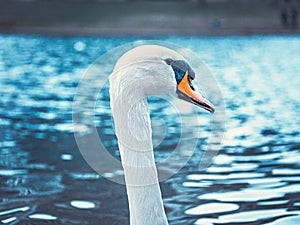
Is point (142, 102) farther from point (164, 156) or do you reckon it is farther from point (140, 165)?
point (164, 156)

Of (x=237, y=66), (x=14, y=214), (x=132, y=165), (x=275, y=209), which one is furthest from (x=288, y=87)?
(x=132, y=165)

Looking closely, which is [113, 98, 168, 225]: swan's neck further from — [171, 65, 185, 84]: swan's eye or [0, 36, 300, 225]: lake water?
[0, 36, 300, 225]: lake water

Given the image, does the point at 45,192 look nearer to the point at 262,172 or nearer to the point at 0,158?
the point at 0,158

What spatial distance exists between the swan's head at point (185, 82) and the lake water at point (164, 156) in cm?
188

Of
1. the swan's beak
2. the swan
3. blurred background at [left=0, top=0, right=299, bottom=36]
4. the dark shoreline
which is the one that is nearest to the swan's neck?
the swan

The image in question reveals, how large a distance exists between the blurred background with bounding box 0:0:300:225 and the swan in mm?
1669

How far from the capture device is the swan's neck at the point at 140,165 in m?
2.80

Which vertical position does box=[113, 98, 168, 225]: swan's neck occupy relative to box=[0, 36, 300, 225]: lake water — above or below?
below

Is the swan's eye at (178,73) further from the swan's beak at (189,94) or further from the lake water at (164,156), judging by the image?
the lake water at (164,156)

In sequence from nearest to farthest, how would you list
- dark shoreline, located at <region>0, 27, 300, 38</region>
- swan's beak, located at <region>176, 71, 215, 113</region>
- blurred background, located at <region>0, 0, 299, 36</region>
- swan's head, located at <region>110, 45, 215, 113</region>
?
swan's head, located at <region>110, 45, 215, 113</region> < swan's beak, located at <region>176, 71, 215, 113</region> < dark shoreline, located at <region>0, 27, 300, 38</region> < blurred background, located at <region>0, 0, 299, 36</region>

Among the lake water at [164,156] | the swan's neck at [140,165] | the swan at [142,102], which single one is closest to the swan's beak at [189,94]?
the swan at [142,102]

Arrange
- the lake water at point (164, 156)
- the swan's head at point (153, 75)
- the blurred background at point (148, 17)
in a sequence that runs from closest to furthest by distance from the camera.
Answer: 1. the swan's head at point (153, 75)
2. the lake water at point (164, 156)
3. the blurred background at point (148, 17)

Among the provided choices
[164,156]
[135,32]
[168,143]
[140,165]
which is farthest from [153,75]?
[135,32]

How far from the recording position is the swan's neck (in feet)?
9.18
